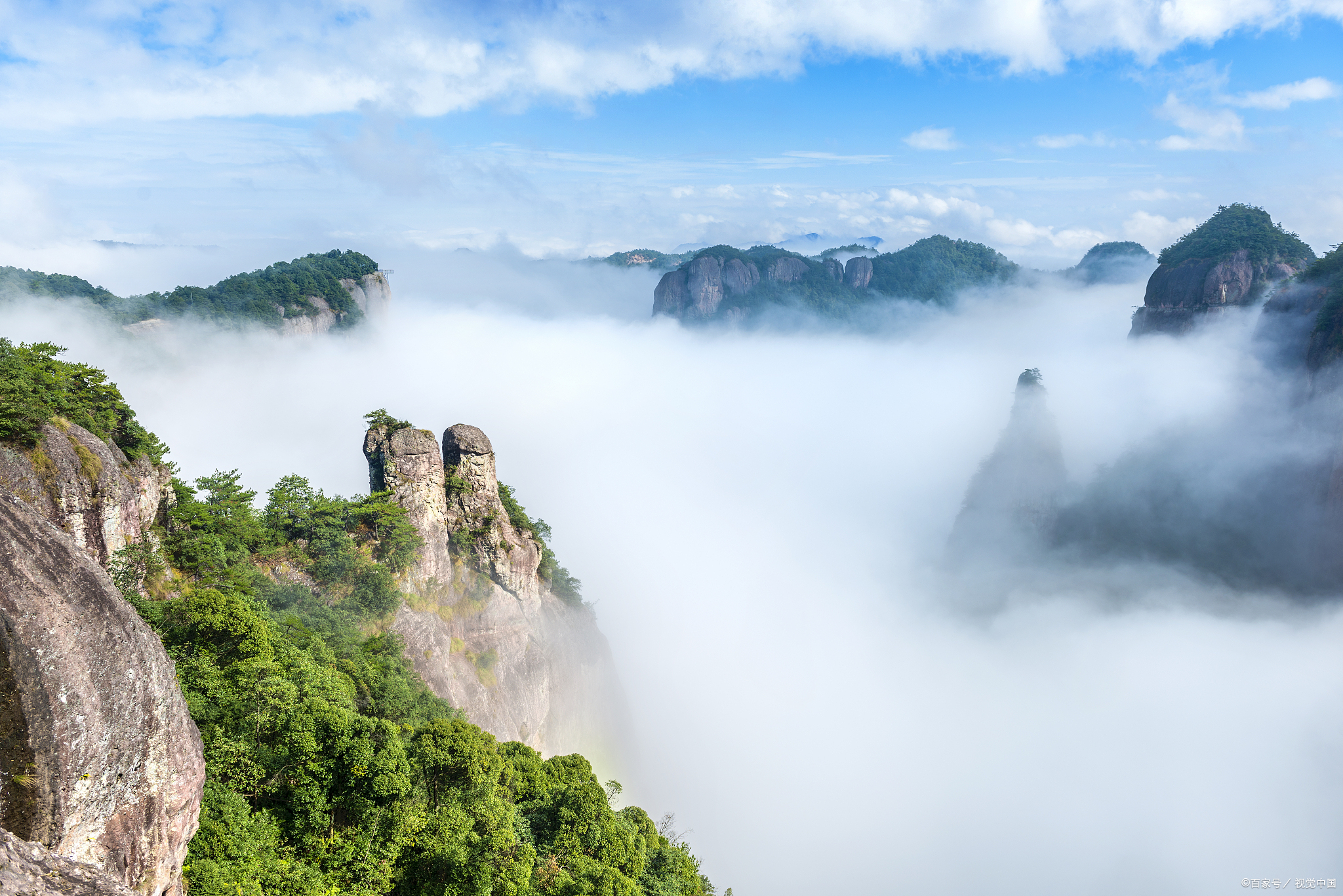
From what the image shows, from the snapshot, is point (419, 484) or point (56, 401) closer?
point (56, 401)

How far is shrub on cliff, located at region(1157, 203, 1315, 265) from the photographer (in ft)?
294

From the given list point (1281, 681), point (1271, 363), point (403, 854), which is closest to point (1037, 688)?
point (1281, 681)

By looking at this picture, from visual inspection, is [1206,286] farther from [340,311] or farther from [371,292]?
[371,292]

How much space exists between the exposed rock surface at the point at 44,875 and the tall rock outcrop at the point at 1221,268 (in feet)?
382

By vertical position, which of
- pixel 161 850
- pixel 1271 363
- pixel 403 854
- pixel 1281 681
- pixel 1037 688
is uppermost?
pixel 1271 363

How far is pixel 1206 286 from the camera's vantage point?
9050cm

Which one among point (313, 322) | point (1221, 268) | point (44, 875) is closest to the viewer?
point (44, 875)

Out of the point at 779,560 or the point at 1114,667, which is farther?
the point at 779,560

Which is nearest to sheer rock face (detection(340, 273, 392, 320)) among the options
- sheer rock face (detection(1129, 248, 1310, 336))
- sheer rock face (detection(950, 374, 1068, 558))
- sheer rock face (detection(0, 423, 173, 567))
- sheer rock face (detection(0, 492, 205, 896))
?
sheer rock face (detection(0, 423, 173, 567))

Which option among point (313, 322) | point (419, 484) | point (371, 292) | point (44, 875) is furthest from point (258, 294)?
point (44, 875)

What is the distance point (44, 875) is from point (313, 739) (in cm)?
994

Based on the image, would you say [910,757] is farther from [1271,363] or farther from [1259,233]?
[1259,233]

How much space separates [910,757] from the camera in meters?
65.0

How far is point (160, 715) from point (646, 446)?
16557 cm
